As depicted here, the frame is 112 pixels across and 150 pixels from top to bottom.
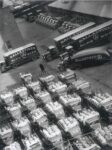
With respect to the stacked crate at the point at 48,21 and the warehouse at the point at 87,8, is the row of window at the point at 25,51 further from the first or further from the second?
the stacked crate at the point at 48,21

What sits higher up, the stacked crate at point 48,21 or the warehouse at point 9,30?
the warehouse at point 9,30

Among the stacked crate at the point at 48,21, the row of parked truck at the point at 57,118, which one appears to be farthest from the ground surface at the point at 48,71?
the row of parked truck at the point at 57,118

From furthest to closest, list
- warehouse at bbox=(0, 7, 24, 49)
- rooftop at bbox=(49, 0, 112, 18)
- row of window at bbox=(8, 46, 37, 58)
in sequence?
1. warehouse at bbox=(0, 7, 24, 49)
2. rooftop at bbox=(49, 0, 112, 18)
3. row of window at bbox=(8, 46, 37, 58)

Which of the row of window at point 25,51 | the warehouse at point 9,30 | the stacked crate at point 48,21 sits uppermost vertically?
the warehouse at point 9,30

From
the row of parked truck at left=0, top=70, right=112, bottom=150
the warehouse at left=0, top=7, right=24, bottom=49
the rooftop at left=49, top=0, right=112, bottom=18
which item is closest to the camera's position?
the row of parked truck at left=0, top=70, right=112, bottom=150

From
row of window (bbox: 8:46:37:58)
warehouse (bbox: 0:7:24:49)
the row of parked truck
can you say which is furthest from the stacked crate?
the row of parked truck

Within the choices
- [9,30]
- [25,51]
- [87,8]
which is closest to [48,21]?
[87,8]

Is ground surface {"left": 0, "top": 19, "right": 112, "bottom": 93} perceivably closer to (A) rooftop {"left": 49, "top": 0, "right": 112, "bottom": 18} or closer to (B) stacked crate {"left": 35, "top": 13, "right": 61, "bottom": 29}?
(B) stacked crate {"left": 35, "top": 13, "right": 61, "bottom": 29}

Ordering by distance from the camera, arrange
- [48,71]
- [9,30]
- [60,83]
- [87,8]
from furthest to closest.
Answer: [87,8]
[9,30]
[48,71]
[60,83]

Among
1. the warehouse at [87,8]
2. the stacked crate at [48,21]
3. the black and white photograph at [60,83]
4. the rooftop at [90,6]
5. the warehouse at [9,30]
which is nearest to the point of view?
the black and white photograph at [60,83]

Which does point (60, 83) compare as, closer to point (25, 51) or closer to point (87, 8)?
point (25, 51)

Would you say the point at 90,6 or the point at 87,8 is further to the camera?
the point at 87,8
